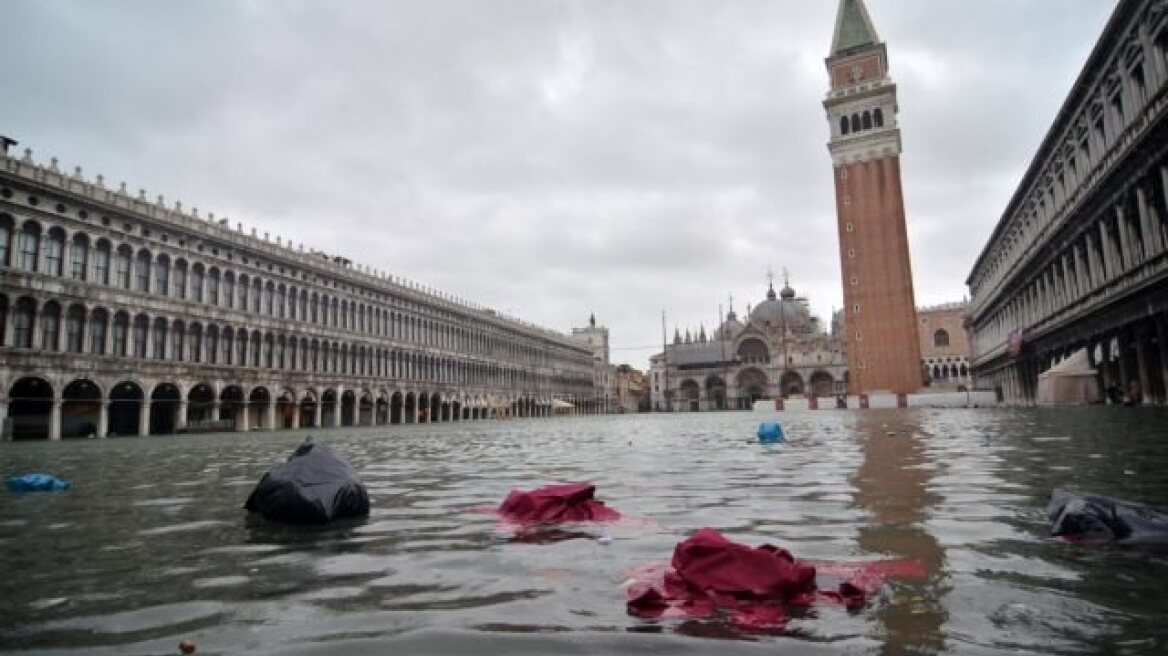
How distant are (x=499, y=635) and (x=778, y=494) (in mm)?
5149

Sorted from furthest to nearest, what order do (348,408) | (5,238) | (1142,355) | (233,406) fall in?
(348,408) < (233,406) < (5,238) < (1142,355)

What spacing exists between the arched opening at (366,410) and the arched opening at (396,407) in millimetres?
2269

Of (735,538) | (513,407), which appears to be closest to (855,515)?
(735,538)

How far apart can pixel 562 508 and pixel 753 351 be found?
100460 millimetres

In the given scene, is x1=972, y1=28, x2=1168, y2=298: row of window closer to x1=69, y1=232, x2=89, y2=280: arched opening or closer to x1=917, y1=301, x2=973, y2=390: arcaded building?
x1=69, y1=232, x2=89, y2=280: arched opening

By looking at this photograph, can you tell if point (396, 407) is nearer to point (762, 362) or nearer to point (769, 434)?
point (769, 434)

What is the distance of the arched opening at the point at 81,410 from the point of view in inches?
1393

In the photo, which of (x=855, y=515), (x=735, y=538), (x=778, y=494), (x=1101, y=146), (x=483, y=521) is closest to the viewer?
(x=735, y=538)

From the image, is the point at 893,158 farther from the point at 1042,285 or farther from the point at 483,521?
the point at 483,521

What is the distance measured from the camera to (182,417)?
39750mm

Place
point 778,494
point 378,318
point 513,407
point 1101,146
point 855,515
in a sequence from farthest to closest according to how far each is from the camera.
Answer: point 513,407
point 378,318
point 1101,146
point 778,494
point 855,515

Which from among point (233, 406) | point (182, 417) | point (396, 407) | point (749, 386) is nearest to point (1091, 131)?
point (182, 417)

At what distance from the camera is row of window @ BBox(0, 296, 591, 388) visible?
3376 centimetres

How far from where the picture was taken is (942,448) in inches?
521
